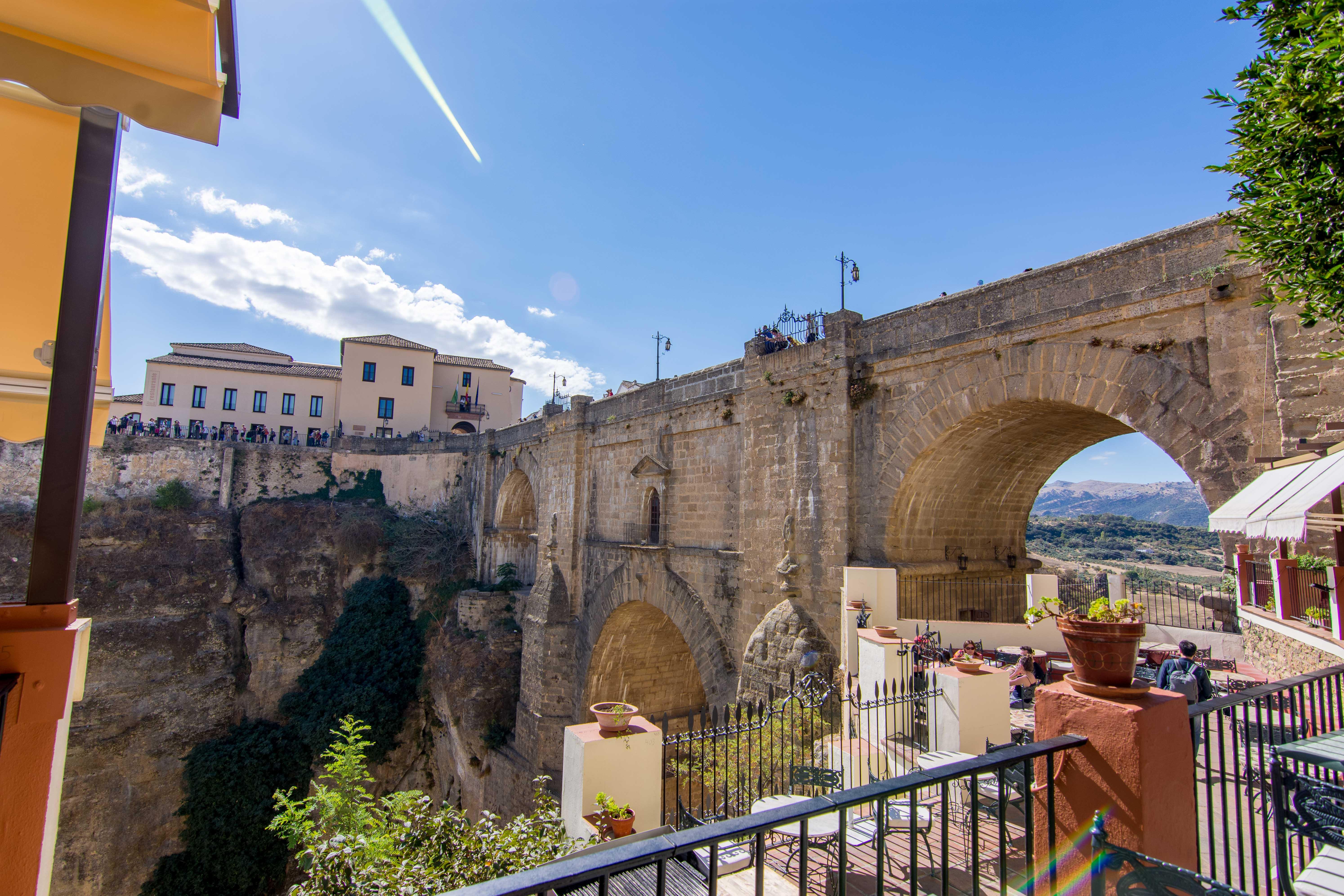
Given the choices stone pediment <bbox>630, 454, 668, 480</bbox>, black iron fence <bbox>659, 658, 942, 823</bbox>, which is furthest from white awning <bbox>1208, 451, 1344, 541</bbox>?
stone pediment <bbox>630, 454, 668, 480</bbox>

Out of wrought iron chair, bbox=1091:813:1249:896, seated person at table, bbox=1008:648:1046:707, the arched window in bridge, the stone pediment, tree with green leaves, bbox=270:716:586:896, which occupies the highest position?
the stone pediment

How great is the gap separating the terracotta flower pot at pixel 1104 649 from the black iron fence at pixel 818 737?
2769 millimetres

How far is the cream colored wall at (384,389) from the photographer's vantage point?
32.8m

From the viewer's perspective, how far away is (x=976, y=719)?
602cm

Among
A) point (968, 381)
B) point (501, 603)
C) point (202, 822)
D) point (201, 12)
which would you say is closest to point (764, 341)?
point (968, 381)

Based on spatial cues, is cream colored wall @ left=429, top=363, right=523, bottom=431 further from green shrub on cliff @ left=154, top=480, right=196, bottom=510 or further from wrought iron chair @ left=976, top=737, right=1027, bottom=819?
wrought iron chair @ left=976, top=737, right=1027, bottom=819

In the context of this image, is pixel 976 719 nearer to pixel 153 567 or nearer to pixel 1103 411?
pixel 1103 411

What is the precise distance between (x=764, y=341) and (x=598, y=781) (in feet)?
A: 26.9

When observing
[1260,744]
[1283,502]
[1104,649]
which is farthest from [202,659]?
[1283,502]

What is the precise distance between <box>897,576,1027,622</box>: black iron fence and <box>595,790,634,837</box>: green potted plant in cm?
→ 542

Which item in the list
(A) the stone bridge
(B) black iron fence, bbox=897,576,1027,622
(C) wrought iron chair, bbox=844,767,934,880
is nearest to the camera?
(C) wrought iron chair, bbox=844,767,934,880

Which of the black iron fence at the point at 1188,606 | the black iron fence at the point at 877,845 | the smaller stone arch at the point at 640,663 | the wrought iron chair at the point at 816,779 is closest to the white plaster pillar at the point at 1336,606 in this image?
the black iron fence at the point at 877,845

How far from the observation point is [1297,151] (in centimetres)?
418

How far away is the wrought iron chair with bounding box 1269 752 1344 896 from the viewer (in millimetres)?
2672
